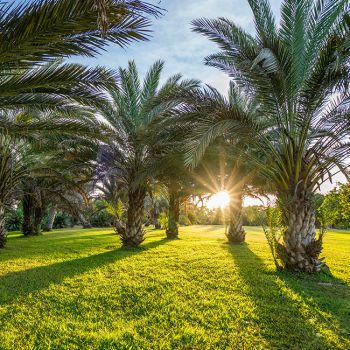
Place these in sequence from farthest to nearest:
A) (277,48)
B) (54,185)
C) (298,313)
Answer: (54,185) → (277,48) → (298,313)

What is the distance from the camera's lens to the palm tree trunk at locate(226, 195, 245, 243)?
557 inches

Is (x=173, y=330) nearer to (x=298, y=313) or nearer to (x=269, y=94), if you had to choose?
(x=298, y=313)

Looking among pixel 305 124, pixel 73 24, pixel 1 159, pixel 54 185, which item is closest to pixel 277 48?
pixel 305 124

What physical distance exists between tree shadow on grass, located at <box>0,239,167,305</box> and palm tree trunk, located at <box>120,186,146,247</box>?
→ 2384 mm

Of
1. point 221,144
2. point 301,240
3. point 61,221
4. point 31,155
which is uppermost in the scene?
point 31,155

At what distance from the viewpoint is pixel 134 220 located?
38.1 ft

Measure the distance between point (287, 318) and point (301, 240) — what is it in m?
3.48

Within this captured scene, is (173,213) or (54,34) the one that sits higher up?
(54,34)

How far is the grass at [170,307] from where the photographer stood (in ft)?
10.9

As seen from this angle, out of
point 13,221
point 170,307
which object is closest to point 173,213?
point 170,307

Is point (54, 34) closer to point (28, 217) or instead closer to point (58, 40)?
point (58, 40)

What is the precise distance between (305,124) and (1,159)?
1118 centimetres

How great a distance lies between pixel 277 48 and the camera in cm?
609

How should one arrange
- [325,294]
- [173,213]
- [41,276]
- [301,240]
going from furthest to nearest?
[173,213] < [301,240] < [41,276] < [325,294]
